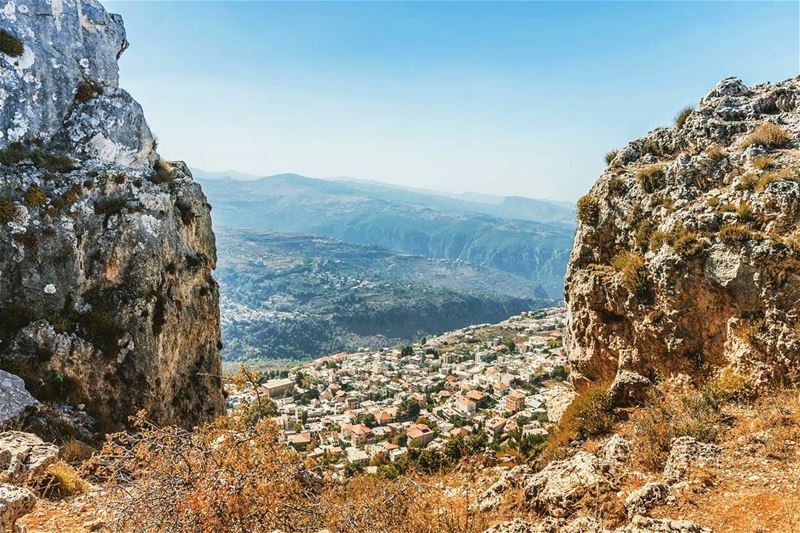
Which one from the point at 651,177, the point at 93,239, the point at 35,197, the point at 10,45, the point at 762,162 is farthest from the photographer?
the point at 10,45

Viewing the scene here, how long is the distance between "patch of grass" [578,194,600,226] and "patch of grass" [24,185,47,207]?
1553cm

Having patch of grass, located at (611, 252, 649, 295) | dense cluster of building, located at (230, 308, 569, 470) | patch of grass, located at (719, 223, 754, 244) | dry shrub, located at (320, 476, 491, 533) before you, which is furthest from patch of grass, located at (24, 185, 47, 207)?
patch of grass, located at (719, 223, 754, 244)

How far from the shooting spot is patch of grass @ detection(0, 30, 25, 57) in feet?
49.5

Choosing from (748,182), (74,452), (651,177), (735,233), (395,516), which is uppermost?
(651,177)

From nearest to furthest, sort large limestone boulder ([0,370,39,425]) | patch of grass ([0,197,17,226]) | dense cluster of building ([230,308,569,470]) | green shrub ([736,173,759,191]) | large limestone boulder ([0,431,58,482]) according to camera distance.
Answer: large limestone boulder ([0,431,58,482]) → large limestone boulder ([0,370,39,425]) → green shrub ([736,173,759,191]) → patch of grass ([0,197,17,226]) → dense cluster of building ([230,308,569,470])

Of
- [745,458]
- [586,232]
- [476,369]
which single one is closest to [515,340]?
[476,369]

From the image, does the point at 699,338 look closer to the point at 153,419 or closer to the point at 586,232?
the point at 586,232

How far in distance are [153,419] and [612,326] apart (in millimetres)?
13222

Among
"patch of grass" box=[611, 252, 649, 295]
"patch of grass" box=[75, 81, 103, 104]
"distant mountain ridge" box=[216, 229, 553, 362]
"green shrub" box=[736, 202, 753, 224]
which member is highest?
"patch of grass" box=[75, 81, 103, 104]

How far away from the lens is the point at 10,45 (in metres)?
15.2

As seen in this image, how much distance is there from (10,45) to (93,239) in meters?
8.23

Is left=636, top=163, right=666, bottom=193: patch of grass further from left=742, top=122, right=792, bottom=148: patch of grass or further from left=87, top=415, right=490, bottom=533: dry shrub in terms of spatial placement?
left=87, top=415, right=490, bottom=533: dry shrub

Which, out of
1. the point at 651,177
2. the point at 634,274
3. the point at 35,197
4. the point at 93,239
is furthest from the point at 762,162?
the point at 35,197

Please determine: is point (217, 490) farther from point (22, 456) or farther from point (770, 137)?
point (770, 137)
